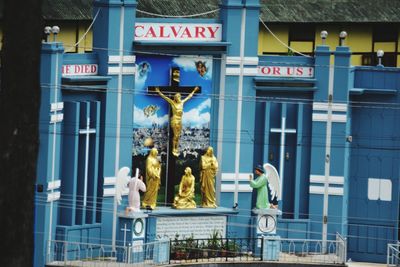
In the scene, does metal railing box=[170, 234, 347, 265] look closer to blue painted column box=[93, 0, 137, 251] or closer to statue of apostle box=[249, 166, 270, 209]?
statue of apostle box=[249, 166, 270, 209]

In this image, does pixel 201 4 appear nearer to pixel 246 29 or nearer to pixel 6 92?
pixel 246 29

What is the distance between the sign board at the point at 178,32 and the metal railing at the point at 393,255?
6.59 m

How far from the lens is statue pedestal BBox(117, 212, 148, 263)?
130 ft

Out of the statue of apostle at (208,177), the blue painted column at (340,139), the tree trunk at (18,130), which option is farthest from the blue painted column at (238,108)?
the tree trunk at (18,130)

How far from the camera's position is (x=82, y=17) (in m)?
52.5

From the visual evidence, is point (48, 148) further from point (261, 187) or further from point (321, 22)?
point (321, 22)

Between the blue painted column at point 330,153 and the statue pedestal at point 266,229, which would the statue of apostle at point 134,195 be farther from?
the blue painted column at point 330,153

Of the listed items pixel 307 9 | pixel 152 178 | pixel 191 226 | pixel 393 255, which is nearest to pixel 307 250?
pixel 393 255

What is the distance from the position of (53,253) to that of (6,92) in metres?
19.7

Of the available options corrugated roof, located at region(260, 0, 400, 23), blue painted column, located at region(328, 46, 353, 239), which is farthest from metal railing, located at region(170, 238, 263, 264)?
corrugated roof, located at region(260, 0, 400, 23)

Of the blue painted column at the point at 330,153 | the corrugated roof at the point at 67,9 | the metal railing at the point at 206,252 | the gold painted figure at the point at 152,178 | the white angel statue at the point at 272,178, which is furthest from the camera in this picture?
the corrugated roof at the point at 67,9

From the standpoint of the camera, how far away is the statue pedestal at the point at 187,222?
1602 inches

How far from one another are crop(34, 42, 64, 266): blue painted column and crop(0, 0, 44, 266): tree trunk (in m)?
18.9

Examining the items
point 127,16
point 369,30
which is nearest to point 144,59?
point 127,16
